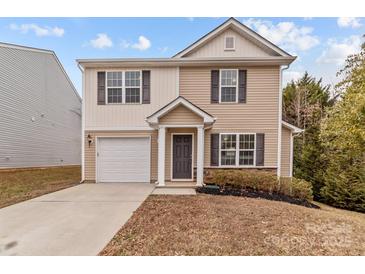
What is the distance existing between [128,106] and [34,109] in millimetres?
10312

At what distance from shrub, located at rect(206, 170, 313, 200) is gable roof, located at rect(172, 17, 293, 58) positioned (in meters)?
5.75

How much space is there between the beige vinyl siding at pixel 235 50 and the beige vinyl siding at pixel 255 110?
2.67ft

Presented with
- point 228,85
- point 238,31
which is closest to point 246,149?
point 228,85

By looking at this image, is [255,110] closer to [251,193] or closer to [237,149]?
[237,149]

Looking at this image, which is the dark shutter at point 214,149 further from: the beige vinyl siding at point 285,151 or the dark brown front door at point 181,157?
the beige vinyl siding at point 285,151

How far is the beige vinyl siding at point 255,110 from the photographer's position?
10.5m

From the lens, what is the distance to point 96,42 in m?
12.5

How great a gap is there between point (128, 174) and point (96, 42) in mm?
7461

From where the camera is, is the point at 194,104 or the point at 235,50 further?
the point at 235,50

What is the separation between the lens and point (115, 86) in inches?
424

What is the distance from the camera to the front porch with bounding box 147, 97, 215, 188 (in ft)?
31.0

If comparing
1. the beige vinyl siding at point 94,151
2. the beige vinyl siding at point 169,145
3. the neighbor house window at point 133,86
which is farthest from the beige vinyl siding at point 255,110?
the neighbor house window at point 133,86

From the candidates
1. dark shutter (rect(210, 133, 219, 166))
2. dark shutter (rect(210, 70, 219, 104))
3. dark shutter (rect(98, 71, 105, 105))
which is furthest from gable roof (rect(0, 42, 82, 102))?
dark shutter (rect(210, 133, 219, 166))
